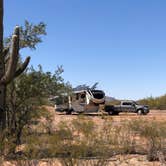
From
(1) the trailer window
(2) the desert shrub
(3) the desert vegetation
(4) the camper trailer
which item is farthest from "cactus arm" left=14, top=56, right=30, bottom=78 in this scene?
(1) the trailer window

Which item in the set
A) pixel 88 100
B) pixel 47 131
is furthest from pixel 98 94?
pixel 47 131

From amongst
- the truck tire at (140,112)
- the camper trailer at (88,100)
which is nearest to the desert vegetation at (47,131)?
the camper trailer at (88,100)

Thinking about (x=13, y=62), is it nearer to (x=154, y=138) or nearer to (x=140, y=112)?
(x=154, y=138)

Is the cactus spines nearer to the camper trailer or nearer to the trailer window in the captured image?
the camper trailer

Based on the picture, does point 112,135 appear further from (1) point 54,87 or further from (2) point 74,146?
(1) point 54,87

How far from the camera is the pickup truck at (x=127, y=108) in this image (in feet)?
141

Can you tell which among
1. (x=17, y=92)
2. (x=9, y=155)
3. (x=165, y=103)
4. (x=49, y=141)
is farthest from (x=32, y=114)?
(x=165, y=103)

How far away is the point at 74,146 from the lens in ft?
28.3

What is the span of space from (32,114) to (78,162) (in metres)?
7.10

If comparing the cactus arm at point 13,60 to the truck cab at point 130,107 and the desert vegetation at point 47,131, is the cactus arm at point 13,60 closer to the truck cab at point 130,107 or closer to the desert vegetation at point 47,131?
the desert vegetation at point 47,131

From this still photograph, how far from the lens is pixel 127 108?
44.4 m

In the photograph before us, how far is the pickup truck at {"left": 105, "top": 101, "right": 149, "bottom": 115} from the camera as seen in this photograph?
4309 centimetres

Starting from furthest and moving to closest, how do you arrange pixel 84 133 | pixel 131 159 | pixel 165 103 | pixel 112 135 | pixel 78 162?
pixel 165 103
pixel 131 159
pixel 112 135
pixel 84 133
pixel 78 162

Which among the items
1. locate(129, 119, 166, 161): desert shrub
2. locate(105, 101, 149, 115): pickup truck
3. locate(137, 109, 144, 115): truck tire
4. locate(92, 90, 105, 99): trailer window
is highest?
locate(92, 90, 105, 99): trailer window
